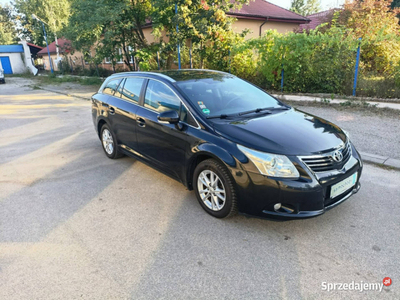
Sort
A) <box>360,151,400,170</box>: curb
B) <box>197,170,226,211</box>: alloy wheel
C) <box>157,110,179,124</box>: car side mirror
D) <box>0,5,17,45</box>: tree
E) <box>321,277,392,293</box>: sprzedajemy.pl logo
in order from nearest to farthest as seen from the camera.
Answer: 1. <box>321,277,392,293</box>: sprzedajemy.pl logo
2. <box>197,170,226,211</box>: alloy wheel
3. <box>157,110,179,124</box>: car side mirror
4. <box>360,151,400,170</box>: curb
5. <box>0,5,17,45</box>: tree

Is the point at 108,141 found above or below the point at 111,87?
below

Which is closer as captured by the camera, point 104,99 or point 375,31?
point 104,99

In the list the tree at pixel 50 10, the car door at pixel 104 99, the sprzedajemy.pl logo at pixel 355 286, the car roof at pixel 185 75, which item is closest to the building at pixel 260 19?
the car door at pixel 104 99

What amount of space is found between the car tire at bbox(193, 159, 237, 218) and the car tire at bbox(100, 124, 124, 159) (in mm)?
2250

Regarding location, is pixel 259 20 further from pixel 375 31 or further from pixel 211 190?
pixel 211 190

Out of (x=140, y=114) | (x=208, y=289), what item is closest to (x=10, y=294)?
(x=208, y=289)

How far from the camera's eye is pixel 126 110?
15.1 feet

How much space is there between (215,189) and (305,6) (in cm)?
6017

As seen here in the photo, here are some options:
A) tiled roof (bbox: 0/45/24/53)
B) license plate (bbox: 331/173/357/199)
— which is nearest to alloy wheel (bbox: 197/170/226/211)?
license plate (bbox: 331/173/357/199)

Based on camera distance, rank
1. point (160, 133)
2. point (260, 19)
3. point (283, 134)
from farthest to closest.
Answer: point (260, 19) → point (160, 133) → point (283, 134)

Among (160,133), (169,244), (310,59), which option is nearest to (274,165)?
(169,244)

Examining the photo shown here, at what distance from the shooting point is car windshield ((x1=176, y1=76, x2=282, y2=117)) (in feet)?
12.1

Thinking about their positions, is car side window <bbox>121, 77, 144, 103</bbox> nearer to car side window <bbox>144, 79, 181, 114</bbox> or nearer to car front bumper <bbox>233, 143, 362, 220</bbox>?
car side window <bbox>144, 79, 181, 114</bbox>

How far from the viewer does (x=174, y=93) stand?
3.83 m
